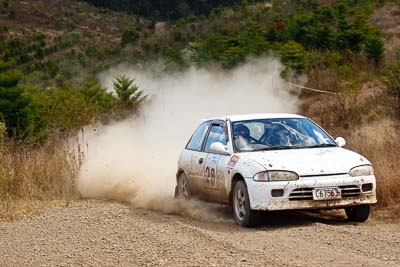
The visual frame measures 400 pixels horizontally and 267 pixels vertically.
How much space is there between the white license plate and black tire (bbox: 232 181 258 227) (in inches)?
31.9

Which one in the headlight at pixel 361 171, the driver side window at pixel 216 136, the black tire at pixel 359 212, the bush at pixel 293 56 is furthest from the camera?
the bush at pixel 293 56

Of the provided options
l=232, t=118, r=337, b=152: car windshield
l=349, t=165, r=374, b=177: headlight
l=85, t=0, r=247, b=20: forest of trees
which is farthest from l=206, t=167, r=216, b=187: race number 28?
l=85, t=0, r=247, b=20: forest of trees

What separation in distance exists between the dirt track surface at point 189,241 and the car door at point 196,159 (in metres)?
0.81

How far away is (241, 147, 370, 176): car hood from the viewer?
9820mm

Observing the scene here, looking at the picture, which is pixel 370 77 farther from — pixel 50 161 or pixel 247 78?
pixel 50 161

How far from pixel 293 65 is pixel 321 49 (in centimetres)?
506

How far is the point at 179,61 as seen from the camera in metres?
41.0

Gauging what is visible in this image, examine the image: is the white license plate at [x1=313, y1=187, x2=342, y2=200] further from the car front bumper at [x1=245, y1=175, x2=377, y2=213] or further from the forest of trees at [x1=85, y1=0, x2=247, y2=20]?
the forest of trees at [x1=85, y1=0, x2=247, y2=20]

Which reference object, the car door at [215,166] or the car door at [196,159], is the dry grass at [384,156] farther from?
the car door at [196,159]

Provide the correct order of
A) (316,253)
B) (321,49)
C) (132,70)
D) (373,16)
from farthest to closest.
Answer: (132,70), (373,16), (321,49), (316,253)

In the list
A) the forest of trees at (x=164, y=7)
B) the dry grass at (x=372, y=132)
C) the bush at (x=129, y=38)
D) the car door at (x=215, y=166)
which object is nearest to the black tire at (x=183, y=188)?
the car door at (x=215, y=166)

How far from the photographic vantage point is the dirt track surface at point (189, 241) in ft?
25.3

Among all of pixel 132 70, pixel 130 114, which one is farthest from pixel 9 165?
pixel 132 70

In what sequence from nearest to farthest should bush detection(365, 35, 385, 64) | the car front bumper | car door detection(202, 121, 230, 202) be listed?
the car front bumper → car door detection(202, 121, 230, 202) → bush detection(365, 35, 385, 64)
